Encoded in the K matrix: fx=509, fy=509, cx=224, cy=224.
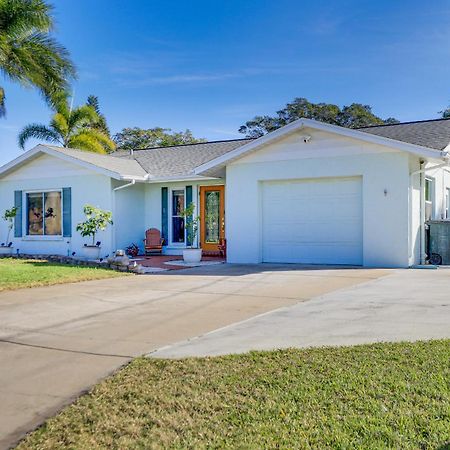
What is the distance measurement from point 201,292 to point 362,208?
19.6ft

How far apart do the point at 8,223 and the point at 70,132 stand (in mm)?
12130

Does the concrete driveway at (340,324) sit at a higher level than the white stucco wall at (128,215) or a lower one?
lower

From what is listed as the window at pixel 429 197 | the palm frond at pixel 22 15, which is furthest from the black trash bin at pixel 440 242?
the palm frond at pixel 22 15

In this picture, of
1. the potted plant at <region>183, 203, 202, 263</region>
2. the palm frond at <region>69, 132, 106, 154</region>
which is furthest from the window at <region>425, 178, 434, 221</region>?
the palm frond at <region>69, 132, 106, 154</region>

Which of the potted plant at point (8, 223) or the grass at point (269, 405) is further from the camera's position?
the potted plant at point (8, 223)

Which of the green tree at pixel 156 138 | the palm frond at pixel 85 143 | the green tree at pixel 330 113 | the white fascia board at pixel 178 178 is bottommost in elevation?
the white fascia board at pixel 178 178

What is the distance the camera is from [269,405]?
3.79 meters

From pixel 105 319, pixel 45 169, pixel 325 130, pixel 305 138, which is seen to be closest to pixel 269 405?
pixel 105 319

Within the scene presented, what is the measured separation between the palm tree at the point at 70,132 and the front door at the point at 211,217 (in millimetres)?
13603

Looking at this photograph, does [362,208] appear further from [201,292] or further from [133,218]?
[133,218]

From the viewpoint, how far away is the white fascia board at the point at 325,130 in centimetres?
1244

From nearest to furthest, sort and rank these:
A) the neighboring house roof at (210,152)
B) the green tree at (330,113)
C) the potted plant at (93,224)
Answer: the neighboring house roof at (210,152) < the potted plant at (93,224) < the green tree at (330,113)

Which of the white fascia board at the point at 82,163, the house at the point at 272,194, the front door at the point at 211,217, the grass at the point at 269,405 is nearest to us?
the grass at the point at 269,405

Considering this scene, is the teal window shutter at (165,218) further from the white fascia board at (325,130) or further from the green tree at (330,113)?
the green tree at (330,113)
